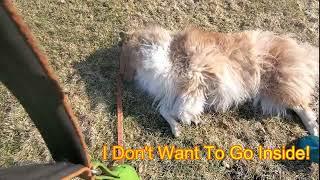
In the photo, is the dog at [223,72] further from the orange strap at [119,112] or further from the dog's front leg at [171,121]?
the orange strap at [119,112]

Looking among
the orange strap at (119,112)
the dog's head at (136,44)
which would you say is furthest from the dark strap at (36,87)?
the dog's head at (136,44)

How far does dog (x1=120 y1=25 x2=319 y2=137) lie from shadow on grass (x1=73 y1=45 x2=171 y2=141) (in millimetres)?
120

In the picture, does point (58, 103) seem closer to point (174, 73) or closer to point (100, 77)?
point (174, 73)

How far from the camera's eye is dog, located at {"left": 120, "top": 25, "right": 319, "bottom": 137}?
365cm

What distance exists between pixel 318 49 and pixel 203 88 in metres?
1.17

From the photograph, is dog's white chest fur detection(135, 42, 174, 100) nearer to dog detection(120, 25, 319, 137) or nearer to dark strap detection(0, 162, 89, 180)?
dog detection(120, 25, 319, 137)

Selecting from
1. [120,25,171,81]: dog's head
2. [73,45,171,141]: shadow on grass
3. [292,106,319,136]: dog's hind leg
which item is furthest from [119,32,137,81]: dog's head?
[292,106,319,136]: dog's hind leg

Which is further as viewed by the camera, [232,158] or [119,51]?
[119,51]

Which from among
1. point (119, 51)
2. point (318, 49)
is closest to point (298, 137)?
point (318, 49)

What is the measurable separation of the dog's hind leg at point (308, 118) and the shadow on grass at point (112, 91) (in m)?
1.15

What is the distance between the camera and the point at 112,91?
3.95 meters

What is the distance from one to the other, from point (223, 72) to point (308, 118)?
835 millimetres

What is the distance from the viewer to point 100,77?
158 inches

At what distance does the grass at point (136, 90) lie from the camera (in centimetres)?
356
